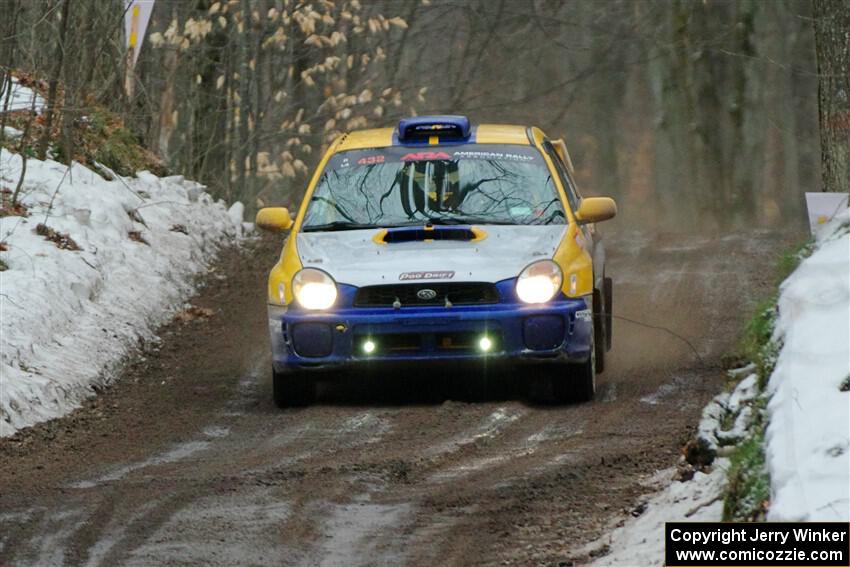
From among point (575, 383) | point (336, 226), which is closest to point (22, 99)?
point (336, 226)

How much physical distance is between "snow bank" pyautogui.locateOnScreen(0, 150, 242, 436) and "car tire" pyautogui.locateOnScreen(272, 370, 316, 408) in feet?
4.56

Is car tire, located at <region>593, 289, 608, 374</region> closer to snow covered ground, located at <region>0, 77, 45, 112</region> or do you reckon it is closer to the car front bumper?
the car front bumper

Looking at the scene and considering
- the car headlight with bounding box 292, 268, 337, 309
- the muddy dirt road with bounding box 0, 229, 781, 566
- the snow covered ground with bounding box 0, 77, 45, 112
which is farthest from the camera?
the snow covered ground with bounding box 0, 77, 45, 112

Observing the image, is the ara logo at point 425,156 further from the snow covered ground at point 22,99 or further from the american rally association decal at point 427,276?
the snow covered ground at point 22,99

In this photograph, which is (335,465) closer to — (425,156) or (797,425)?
(797,425)

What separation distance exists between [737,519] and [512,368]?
433 centimetres

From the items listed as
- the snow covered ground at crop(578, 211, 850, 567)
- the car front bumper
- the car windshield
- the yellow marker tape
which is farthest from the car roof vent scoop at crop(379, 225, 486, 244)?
the snow covered ground at crop(578, 211, 850, 567)

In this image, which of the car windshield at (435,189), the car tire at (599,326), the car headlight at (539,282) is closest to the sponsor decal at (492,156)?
the car windshield at (435,189)

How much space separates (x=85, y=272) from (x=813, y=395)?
839cm

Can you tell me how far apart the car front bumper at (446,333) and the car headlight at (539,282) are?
0.20 feet

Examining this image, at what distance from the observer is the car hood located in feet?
32.4

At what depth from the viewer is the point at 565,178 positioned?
37.8ft

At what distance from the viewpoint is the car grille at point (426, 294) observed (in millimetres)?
9828

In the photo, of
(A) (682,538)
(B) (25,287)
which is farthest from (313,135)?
(A) (682,538)
